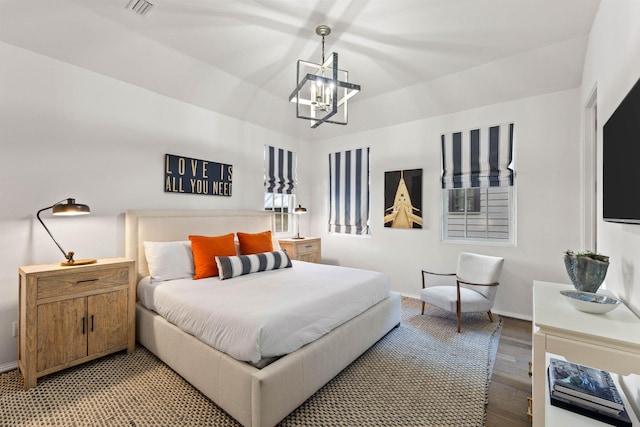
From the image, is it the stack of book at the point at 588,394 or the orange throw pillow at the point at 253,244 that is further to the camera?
the orange throw pillow at the point at 253,244

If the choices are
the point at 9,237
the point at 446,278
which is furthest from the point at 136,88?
the point at 446,278

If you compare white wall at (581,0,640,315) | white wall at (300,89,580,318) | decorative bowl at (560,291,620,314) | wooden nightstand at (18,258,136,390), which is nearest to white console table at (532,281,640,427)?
decorative bowl at (560,291,620,314)

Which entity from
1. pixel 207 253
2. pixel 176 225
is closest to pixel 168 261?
pixel 207 253

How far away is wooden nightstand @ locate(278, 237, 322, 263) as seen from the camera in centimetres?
461

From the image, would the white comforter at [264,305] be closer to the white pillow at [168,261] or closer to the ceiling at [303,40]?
the white pillow at [168,261]

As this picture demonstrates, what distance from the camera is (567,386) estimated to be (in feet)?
5.23

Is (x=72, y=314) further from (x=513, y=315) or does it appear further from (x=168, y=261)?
(x=513, y=315)

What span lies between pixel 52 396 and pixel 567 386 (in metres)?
3.41

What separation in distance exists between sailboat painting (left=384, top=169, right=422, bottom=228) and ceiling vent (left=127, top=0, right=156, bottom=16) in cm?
364

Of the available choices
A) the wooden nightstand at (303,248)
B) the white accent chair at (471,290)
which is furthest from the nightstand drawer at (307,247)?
the white accent chair at (471,290)

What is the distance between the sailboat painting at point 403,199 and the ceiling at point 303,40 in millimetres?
1237

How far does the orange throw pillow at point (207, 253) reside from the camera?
3037 millimetres

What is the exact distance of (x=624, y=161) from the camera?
1499mm

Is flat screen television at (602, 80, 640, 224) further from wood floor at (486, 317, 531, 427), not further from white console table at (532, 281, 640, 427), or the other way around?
wood floor at (486, 317, 531, 427)
